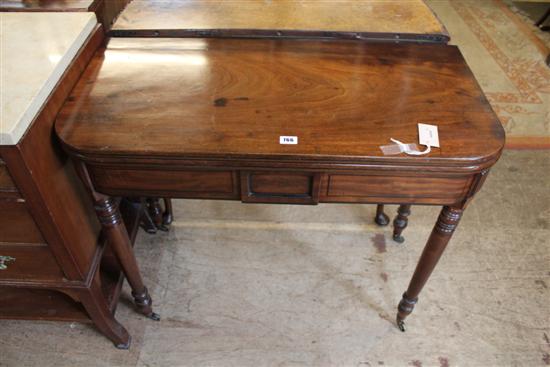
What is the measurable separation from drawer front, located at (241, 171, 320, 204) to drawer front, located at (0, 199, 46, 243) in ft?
1.54

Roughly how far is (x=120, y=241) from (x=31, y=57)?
475mm

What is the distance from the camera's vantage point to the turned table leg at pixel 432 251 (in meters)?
1.02

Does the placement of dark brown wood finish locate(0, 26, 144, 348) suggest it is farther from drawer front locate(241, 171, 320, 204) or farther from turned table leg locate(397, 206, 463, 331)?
turned table leg locate(397, 206, 463, 331)

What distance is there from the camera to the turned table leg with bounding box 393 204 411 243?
5.21 feet

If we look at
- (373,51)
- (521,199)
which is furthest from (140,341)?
(521,199)

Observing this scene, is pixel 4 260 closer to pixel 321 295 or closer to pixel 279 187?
pixel 279 187

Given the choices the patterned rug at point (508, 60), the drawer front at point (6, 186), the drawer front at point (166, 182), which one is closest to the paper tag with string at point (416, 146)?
the drawer front at point (166, 182)

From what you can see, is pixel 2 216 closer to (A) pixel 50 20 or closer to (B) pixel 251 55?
(A) pixel 50 20

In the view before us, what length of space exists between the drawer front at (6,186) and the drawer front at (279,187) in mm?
462

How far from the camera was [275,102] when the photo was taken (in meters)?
0.97

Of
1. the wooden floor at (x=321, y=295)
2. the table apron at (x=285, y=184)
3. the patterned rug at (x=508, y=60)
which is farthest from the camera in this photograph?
the patterned rug at (x=508, y=60)

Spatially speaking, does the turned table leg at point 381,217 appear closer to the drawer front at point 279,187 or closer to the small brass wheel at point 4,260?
the drawer front at point 279,187

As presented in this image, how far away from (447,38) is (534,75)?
6.08 feet

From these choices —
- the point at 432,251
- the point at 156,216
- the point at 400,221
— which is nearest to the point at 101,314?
the point at 156,216
